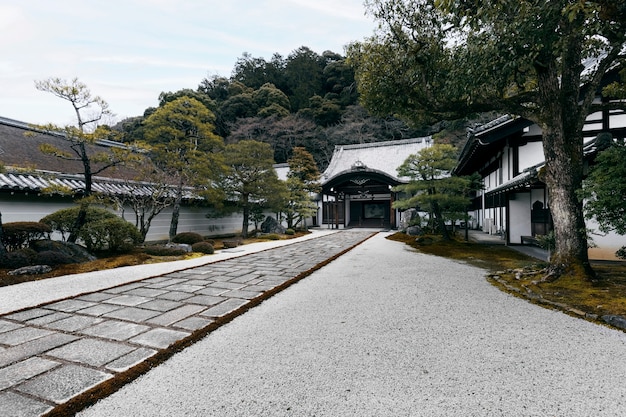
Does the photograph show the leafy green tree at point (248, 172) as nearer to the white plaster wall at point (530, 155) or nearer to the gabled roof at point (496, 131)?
the gabled roof at point (496, 131)

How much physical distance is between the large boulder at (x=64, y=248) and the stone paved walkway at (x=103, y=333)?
2.89 metres

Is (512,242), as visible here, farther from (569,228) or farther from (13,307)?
(13,307)

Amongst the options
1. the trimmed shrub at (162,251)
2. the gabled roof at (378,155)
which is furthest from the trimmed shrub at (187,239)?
the gabled roof at (378,155)

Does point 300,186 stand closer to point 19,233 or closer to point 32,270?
point 19,233

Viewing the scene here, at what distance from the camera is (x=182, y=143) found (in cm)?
1081

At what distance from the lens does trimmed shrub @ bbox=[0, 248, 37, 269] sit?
6.02 metres

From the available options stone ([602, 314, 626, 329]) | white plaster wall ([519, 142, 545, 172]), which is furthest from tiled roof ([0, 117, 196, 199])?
white plaster wall ([519, 142, 545, 172])

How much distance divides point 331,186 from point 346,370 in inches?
747

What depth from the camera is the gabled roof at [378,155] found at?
80.9ft

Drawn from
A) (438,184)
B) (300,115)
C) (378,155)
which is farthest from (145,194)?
(300,115)

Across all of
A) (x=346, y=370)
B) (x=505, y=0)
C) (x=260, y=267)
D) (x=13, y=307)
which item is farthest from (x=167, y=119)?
(x=346, y=370)

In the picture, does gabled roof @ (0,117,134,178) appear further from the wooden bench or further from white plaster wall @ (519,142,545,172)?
white plaster wall @ (519,142,545,172)

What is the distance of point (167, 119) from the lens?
1131 cm

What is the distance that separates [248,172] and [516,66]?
11053mm
